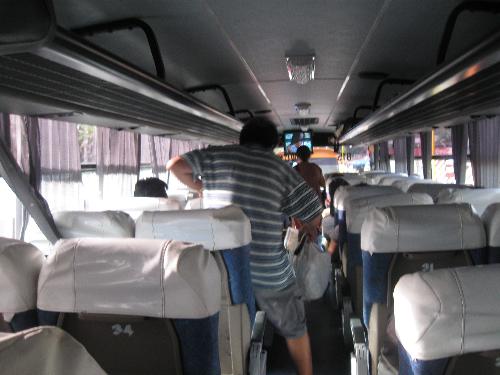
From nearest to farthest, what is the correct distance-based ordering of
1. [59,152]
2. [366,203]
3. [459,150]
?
[366,203], [59,152], [459,150]

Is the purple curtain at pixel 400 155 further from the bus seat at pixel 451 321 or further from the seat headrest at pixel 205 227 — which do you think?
the bus seat at pixel 451 321

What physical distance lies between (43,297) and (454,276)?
138 cm

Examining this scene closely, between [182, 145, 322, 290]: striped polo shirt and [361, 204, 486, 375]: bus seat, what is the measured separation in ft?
2.18

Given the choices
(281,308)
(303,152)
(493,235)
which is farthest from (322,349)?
(303,152)

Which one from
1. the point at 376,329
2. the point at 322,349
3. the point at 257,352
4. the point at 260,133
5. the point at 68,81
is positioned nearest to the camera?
the point at 376,329

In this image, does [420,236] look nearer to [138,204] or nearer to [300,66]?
[138,204]

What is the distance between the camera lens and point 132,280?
152cm

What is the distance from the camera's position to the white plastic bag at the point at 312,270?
4.23m

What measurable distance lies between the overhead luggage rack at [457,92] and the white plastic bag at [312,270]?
5.68 feet

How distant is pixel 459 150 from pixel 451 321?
695 cm

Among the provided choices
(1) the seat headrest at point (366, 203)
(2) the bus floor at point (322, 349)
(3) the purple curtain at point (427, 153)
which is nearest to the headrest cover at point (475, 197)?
(1) the seat headrest at point (366, 203)

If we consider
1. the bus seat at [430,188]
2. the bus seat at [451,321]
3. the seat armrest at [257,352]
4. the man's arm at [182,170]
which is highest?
the man's arm at [182,170]

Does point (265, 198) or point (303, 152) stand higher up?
point (303, 152)

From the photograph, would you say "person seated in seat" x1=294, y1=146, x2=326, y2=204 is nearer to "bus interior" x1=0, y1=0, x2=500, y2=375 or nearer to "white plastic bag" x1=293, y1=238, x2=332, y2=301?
"bus interior" x1=0, y1=0, x2=500, y2=375
